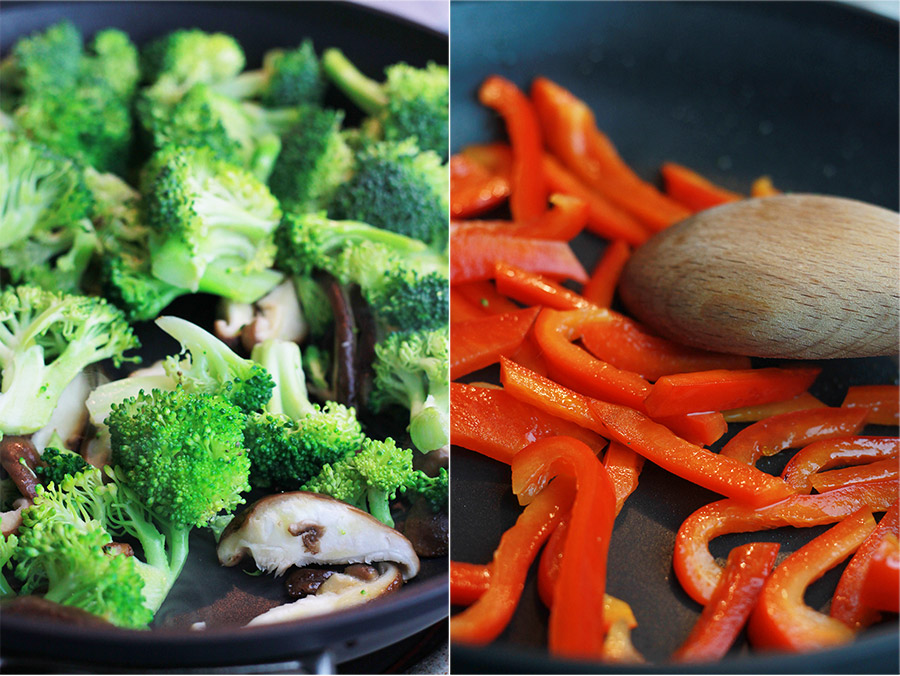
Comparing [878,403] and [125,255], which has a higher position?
[125,255]

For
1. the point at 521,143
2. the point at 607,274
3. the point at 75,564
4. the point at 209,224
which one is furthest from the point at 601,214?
the point at 75,564

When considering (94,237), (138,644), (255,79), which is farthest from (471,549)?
(255,79)

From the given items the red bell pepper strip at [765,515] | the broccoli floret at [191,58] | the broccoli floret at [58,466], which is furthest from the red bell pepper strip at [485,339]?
the broccoli floret at [191,58]

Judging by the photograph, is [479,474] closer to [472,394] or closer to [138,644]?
[472,394]

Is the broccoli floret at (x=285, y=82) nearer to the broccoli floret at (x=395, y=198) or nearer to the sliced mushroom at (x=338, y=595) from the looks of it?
the broccoli floret at (x=395, y=198)

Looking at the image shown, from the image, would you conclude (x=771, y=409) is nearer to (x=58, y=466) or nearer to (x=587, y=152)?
(x=587, y=152)

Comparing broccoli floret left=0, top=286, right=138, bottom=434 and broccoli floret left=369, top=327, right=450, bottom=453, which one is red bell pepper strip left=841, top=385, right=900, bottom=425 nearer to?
broccoli floret left=369, top=327, right=450, bottom=453
